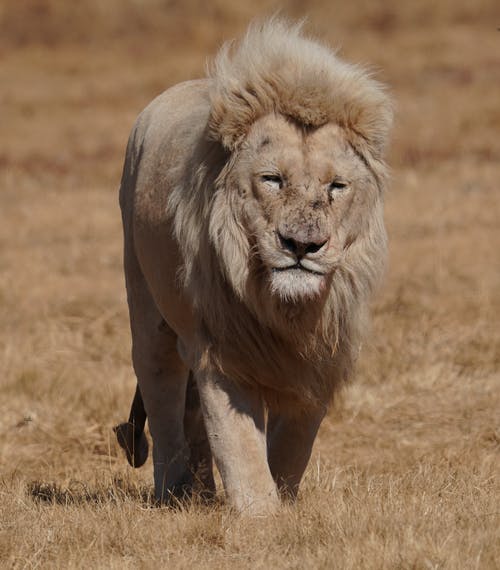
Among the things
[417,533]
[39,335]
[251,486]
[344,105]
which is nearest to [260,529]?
[251,486]

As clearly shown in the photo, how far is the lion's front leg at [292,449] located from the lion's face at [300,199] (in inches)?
31.3

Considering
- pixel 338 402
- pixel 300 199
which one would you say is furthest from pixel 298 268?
pixel 338 402

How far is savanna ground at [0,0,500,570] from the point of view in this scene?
162 inches

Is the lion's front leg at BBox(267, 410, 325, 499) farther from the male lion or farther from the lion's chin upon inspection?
the lion's chin

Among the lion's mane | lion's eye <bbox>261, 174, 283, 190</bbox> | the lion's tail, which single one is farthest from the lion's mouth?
the lion's tail

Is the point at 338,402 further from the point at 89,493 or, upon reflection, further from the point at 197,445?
the point at 89,493

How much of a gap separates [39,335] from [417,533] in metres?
5.83

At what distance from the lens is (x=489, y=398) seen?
753 cm

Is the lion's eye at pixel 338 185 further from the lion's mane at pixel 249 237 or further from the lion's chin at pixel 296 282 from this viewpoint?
the lion's chin at pixel 296 282

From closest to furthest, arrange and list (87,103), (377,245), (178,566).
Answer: (178,566) < (377,245) < (87,103)

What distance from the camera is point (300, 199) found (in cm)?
428

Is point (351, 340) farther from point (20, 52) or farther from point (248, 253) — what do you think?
point (20, 52)

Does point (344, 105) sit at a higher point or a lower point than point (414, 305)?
higher

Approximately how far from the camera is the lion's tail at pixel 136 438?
6.01m
